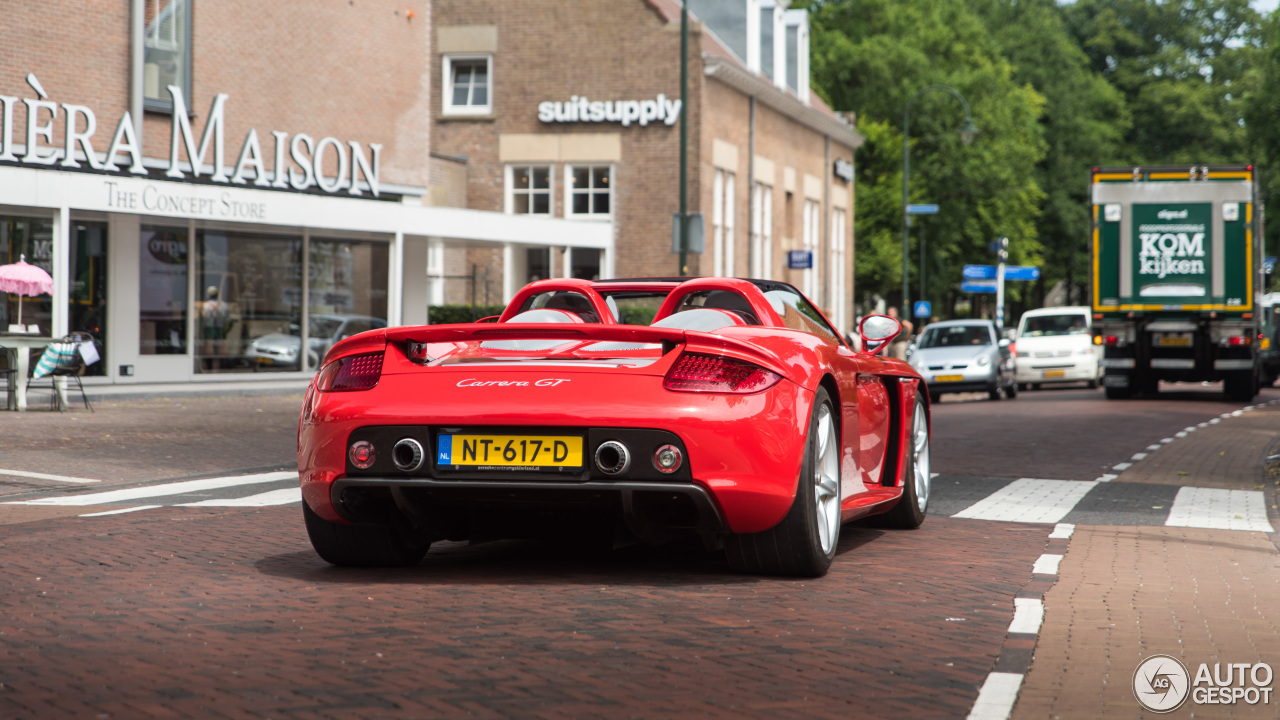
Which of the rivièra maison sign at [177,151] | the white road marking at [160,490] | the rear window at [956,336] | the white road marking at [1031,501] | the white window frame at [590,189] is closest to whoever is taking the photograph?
the white road marking at [1031,501]

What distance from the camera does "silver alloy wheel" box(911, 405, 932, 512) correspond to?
824 cm

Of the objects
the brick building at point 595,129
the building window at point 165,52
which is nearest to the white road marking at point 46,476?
the building window at point 165,52

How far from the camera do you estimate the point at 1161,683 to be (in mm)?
4438

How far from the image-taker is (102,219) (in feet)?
69.8

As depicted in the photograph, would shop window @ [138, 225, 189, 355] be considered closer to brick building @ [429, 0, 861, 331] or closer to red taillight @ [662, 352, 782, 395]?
brick building @ [429, 0, 861, 331]

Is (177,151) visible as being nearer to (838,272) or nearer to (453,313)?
(453,313)

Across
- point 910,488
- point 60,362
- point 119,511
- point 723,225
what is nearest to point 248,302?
point 60,362

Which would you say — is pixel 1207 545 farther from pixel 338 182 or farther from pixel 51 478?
pixel 338 182

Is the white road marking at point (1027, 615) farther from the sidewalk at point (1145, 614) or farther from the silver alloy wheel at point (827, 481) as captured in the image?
the silver alloy wheel at point (827, 481)

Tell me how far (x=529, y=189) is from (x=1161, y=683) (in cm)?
3365

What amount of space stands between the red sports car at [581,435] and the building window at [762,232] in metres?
33.8

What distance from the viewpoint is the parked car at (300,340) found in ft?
79.8

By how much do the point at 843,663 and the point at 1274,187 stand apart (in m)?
39.8

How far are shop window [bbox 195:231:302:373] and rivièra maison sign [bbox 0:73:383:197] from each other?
44.2 inches
